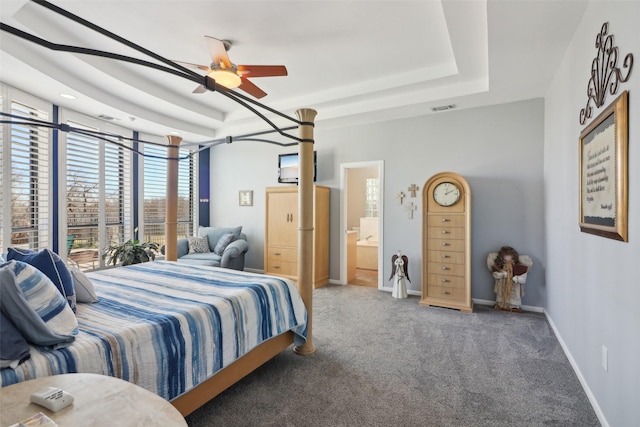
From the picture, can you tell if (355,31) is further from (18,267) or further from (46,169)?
(46,169)

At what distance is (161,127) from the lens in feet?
16.7

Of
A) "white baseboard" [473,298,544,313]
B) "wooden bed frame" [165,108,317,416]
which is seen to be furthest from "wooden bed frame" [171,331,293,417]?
"white baseboard" [473,298,544,313]

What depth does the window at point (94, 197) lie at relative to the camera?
4305 millimetres

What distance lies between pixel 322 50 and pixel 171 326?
2.94 m

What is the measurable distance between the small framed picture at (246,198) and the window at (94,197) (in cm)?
188

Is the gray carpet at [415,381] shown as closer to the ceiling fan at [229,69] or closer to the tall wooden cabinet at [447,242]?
the tall wooden cabinet at [447,242]

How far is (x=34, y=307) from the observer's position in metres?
1.37

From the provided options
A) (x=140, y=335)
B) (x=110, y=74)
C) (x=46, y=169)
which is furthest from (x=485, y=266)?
(x=46, y=169)

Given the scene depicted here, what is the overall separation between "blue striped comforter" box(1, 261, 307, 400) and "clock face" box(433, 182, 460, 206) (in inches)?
92.9

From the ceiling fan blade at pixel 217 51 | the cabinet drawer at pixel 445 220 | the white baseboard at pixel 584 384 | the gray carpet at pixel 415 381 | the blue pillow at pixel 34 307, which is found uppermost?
the ceiling fan blade at pixel 217 51

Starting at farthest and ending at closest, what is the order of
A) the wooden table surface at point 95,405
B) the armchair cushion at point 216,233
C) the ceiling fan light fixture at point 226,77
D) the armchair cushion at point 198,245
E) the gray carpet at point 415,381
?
the armchair cushion at point 216,233, the armchair cushion at point 198,245, the ceiling fan light fixture at point 226,77, the gray carpet at point 415,381, the wooden table surface at point 95,405

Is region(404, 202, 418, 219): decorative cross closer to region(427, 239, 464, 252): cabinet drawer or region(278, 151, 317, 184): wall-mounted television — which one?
region(427, 239, 464, 252): cabinet drawer

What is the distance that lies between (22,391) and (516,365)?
295 cm

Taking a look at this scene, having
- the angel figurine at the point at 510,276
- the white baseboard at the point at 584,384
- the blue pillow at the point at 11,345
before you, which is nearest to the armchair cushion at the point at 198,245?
the blue pillow at the point at 11,345
